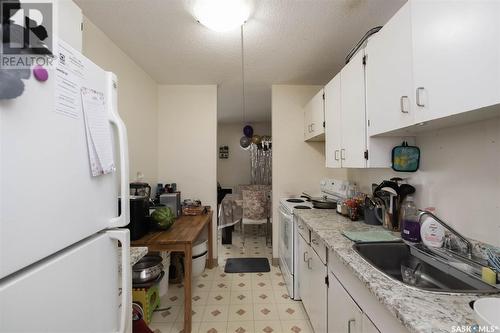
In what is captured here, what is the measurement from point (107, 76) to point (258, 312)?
2.16 meters

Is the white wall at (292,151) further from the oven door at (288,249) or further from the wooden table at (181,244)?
the wooden table at (181,244)

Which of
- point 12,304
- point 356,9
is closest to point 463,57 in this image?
point 356,9

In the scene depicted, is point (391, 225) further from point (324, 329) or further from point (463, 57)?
point (463, 57)

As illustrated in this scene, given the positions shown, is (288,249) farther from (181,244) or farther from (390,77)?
(390,77)

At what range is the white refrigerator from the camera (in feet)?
1.47

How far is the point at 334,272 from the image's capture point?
129 centimetres

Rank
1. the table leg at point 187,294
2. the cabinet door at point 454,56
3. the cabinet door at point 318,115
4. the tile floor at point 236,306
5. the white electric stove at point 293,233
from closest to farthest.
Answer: the cabinet door at point 454,56 → the table leg at point 187,294 → the tile floor at point 236,306 → the white electric stove at point 293,233 → the cabinet door at point 318,115

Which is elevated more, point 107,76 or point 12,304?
point 107,76

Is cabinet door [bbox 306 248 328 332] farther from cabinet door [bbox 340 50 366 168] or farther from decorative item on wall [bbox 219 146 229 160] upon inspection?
decorative item on wall [bbox 219 146 229 160]

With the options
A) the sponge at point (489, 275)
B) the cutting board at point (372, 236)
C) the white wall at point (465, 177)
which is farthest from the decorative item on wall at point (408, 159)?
the sponge at point (489, 275)

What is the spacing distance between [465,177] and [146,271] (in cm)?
235

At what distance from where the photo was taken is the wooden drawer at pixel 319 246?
144cm

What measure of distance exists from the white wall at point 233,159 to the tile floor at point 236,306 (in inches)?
128

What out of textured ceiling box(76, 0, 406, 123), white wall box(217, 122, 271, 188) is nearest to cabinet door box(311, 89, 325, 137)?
textured ceiling box(76, 0, 406, 123)
